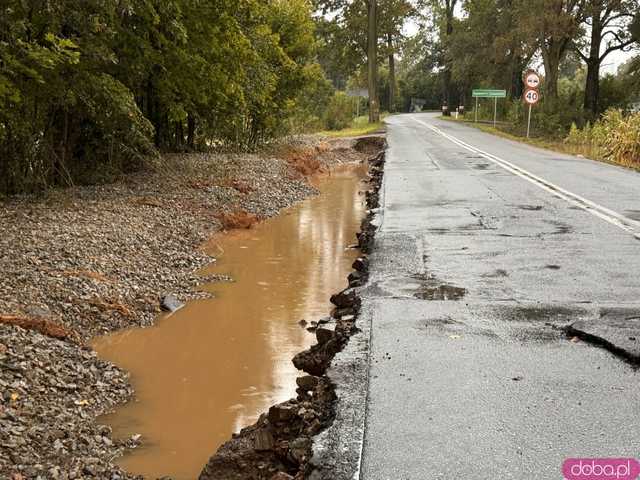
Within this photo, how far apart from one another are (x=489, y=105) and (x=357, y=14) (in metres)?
15.8

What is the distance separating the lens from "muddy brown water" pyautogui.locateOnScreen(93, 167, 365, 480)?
5.27m

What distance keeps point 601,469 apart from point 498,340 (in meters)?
1.84

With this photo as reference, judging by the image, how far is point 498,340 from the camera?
4.89 metres

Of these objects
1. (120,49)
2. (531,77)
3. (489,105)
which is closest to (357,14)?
(489,105)

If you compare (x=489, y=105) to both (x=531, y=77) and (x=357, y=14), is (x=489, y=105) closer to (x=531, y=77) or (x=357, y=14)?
(x=357, y=14)

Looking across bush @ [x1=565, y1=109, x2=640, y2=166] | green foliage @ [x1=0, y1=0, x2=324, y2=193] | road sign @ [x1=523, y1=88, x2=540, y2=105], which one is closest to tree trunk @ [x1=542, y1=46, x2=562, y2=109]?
road sign @ [x1=523, y1=88, x2=540, y2=105]

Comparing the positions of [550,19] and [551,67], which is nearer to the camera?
[550,19]

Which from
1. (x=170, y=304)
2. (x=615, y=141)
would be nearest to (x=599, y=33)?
(x=615, y=141)

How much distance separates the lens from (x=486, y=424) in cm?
355

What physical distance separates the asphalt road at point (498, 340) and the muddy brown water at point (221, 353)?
1263mm

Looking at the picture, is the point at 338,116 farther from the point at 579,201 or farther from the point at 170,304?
the point at 170,304

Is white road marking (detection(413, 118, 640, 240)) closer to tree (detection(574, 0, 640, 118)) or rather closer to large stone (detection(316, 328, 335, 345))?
large stone (detection(316, 328, 335, 345))

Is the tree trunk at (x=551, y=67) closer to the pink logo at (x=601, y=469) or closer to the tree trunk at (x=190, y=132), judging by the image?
the tree trunk at (x=190, y=132)

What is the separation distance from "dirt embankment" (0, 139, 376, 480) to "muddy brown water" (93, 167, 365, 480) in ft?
0.83
